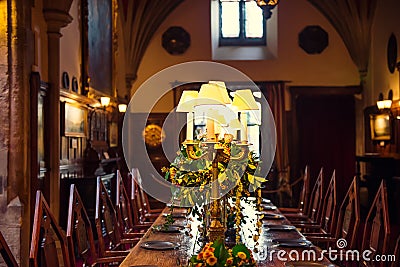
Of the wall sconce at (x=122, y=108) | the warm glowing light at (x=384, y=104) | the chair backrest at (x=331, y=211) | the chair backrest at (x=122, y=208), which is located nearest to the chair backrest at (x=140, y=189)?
the chair backrest at (x=122, y=208)

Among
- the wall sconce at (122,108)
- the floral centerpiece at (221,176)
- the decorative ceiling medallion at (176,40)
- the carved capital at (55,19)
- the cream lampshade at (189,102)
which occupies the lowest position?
the floral centerpiece at (221,176)

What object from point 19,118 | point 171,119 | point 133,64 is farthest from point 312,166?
point 19,118

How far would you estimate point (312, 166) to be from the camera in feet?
46.8

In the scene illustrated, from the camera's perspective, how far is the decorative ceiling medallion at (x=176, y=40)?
13.8m

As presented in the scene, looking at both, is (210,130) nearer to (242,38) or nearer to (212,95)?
(212,95)

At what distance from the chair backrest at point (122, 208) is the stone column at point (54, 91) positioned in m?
2.46

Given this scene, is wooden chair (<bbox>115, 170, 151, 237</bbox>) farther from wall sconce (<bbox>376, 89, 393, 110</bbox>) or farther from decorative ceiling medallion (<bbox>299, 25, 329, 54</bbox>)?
decorative ceiling medallion (<bbox>299, 25, 329, 54</bbox>)

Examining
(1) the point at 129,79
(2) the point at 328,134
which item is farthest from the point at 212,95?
(2) the point at 328,134

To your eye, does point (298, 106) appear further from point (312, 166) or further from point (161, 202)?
point (161, 202)

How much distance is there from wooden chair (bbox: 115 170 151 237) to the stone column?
2.42 m

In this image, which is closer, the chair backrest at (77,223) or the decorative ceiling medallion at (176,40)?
the chair backrest at (77,223)

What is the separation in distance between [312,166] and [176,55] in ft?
13.4

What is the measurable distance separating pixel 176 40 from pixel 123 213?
8.83m

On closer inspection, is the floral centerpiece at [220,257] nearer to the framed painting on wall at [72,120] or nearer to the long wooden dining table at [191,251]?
the long wooden dining table at [191,251]
